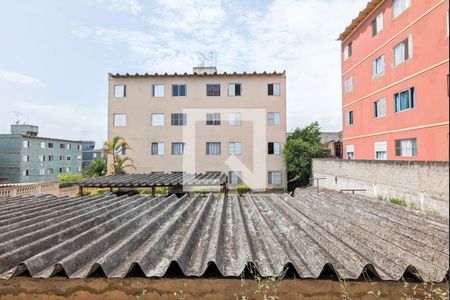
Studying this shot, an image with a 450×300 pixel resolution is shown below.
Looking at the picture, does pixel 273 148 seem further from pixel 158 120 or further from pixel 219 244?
pixel 219 244

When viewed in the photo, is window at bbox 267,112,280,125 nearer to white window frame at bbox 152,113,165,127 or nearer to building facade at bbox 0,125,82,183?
white window frame at bbox 152,113,165,127

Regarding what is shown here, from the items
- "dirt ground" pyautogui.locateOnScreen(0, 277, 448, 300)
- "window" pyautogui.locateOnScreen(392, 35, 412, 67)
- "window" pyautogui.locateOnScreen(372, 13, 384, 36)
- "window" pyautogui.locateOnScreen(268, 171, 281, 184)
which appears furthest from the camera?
"window" pyautogui.locateOnScreen(268, 171, 281, 184)

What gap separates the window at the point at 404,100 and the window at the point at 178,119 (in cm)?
1885

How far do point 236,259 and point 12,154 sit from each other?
161ft

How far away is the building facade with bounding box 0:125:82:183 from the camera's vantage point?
39.8 m

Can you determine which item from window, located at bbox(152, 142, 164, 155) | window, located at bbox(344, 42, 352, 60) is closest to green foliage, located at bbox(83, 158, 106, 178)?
window, located at bbox(152, 142, 164, 155)

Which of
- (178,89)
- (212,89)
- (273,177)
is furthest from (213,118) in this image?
(273,177)

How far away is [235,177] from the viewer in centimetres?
2752

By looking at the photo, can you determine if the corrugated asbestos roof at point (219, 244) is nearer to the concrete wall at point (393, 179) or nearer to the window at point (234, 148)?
the concrete wall at point (393, 179)

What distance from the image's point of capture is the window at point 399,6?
614 inches

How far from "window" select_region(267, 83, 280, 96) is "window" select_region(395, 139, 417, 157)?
531 inches

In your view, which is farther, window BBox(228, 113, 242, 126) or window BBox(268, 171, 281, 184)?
window BBox(228, 113, 242, 126)

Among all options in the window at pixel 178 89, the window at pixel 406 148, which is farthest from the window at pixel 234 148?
the window at pixel 406 148

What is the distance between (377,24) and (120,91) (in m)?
23.9
